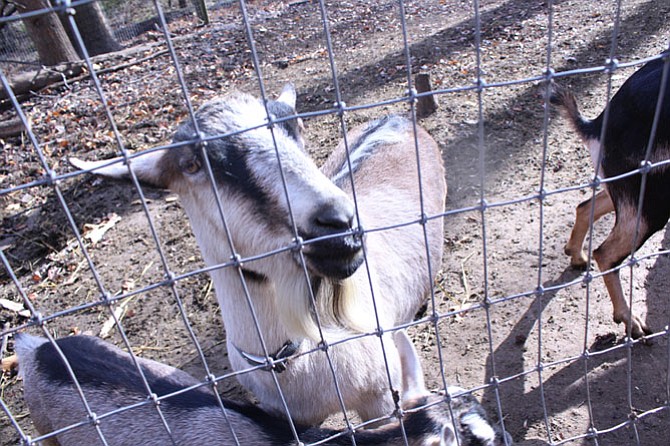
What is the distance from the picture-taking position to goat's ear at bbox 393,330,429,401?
2604 millimetres

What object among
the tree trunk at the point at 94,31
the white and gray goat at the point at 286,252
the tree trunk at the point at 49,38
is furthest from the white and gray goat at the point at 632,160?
the tree trunk at the point at 94,31

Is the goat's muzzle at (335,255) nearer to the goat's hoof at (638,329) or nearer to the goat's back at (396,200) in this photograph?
the goat's back at (396,200)

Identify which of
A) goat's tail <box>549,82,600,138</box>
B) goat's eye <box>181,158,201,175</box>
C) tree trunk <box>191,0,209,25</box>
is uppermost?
goat's eye <box>181,158,201,175</box>

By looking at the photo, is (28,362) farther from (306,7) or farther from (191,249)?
(306,7)

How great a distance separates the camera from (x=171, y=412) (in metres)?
2.53

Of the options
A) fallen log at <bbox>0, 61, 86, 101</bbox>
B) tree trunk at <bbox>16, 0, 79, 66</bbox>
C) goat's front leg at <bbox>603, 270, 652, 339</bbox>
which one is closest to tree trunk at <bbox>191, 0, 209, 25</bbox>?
tree trunk at <bbox>16, 0, 79, 66</bbox>

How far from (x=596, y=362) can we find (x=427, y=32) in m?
5.86

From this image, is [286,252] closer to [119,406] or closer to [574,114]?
[119,406]

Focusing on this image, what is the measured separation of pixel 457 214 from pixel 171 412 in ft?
7.95

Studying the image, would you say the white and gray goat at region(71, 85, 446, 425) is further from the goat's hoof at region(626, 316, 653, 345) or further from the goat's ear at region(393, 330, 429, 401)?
the goat's hoof at region(626, 316, 653, 345)

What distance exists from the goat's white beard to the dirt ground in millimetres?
539

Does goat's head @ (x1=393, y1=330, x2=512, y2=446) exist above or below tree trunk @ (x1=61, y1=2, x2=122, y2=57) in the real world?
below

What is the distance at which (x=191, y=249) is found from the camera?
4.63 m

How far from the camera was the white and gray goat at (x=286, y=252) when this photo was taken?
181cm
